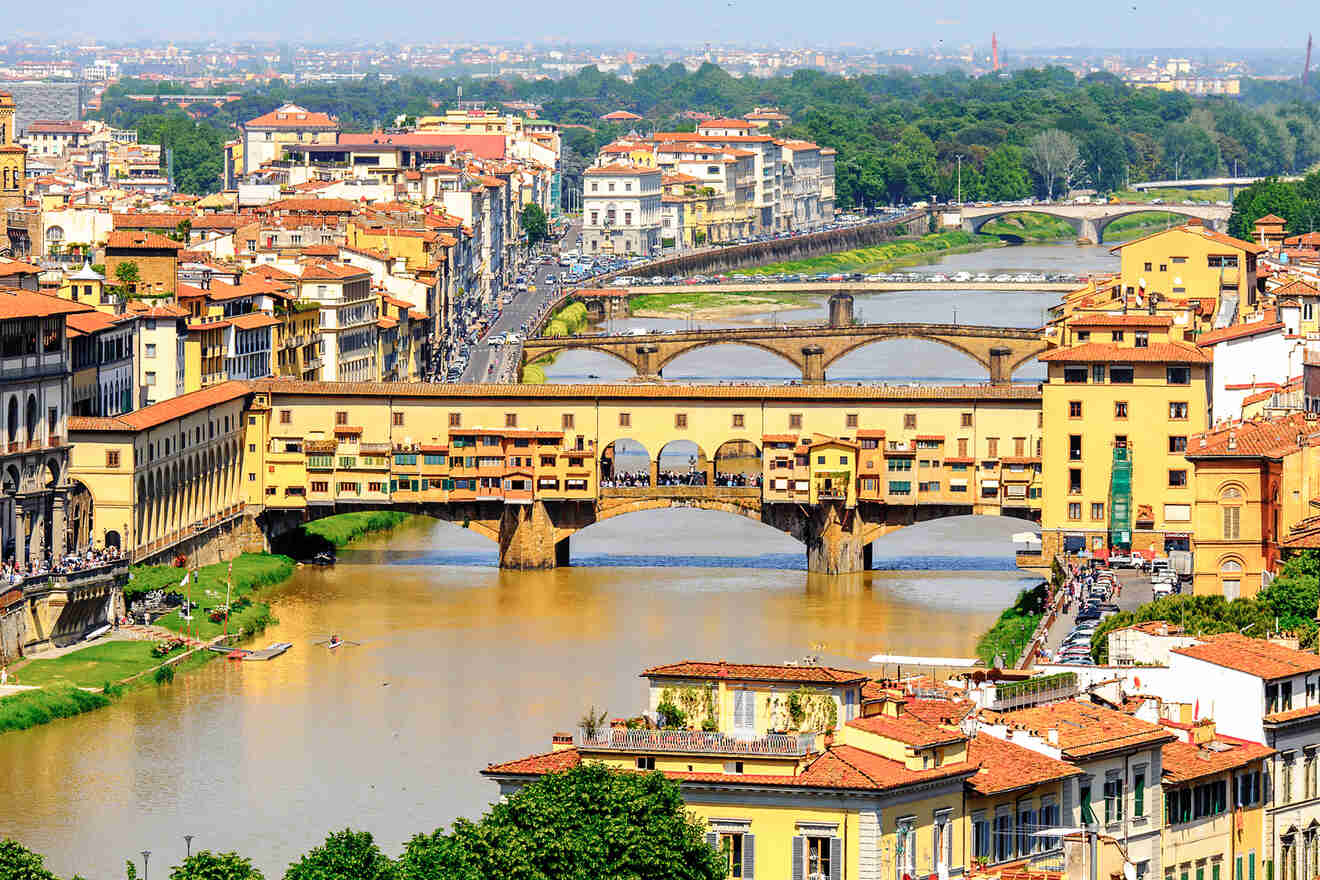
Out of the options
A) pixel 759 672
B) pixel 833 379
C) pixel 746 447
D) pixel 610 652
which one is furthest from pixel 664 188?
pixel 759 672

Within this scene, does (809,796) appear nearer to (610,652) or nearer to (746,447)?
(610,652)

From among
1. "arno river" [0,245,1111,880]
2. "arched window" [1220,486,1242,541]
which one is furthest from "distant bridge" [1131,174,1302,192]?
"arched window" [1220,486,1242,541]

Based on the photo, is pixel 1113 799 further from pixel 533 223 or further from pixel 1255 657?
pixel 533 223

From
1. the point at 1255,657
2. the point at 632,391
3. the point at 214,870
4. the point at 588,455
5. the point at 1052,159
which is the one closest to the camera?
the point at 214,870

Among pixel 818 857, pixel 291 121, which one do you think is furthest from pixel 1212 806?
pixel 291 121

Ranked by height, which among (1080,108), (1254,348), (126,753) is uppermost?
(1080,108)

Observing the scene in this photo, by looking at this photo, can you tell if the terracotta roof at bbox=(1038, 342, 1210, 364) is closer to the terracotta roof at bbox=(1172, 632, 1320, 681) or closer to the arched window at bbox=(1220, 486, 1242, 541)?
the arched window at bbox=(1220, 486, 1242, 541)
